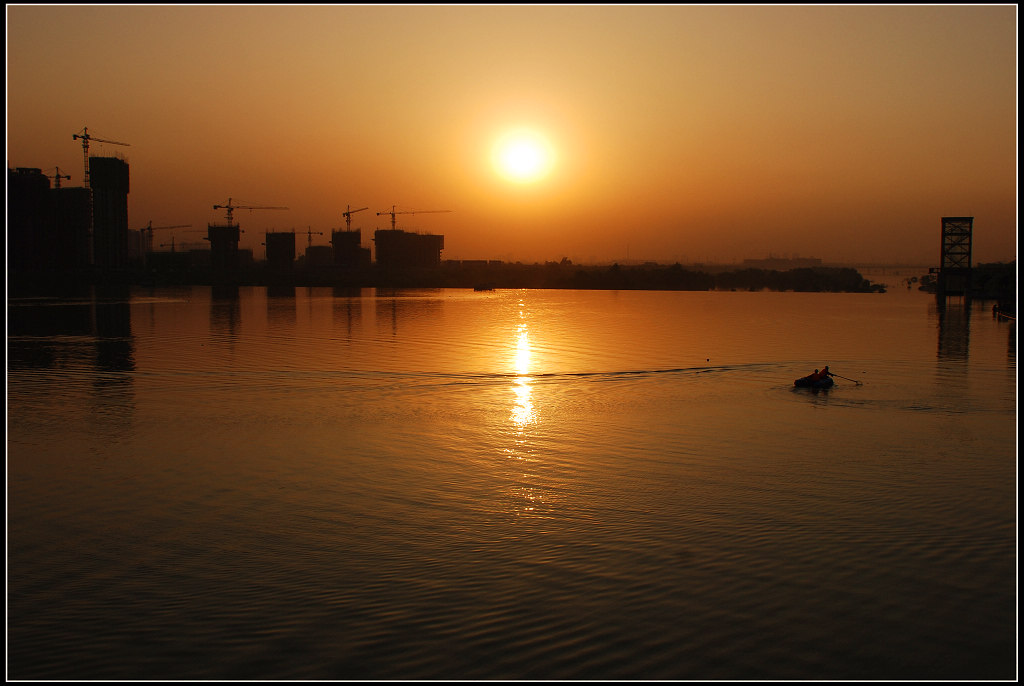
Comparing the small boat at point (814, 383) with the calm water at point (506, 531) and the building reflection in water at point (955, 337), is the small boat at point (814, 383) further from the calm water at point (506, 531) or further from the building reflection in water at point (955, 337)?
the building reflection in water at point (955, 337)

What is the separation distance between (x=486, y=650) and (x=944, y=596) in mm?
6833

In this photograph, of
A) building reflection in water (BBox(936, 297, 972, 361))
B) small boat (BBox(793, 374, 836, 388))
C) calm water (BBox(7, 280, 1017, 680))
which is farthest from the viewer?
building reflection in water (BBox(936, 297, 972, 361))

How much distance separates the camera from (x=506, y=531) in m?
14.3

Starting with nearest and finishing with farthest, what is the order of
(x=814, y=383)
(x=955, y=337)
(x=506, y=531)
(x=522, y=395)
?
(x=506, y=531), (x=522, y=395), (x=814, y=383), (x=955, y=337)

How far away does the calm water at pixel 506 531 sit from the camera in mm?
9688

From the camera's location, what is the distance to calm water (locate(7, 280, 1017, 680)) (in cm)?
969

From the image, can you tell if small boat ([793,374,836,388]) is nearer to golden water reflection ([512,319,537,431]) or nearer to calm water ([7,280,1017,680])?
calm water ([7,280,1017,680])

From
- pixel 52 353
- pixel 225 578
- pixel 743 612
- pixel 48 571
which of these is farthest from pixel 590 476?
pixel 52 353

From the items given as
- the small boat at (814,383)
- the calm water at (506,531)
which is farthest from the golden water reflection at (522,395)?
the small boat at (814,383)

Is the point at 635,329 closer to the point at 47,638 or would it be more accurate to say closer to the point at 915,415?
the point at 915,415

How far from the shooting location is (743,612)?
35.3ft

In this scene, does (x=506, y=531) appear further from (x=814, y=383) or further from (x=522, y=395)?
(x=814, y=383)

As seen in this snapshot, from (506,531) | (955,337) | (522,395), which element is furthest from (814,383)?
(955,337)

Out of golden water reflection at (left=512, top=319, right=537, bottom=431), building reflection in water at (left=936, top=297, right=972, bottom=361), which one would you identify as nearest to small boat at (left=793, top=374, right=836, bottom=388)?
golden water reflection at (left=512, top=319, right=537, bottom=431)
